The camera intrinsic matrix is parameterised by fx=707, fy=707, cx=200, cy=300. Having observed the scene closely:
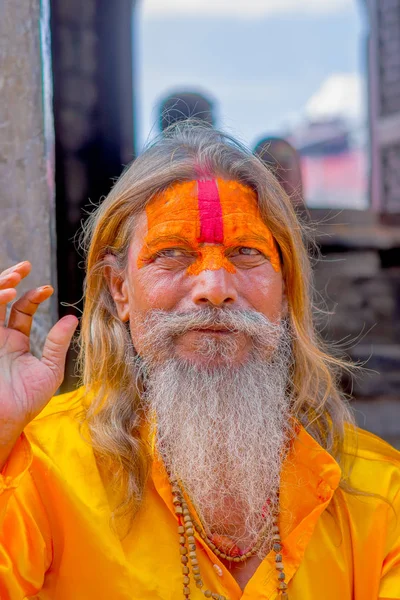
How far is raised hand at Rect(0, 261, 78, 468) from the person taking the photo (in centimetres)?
176

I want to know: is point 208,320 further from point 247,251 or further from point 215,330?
point 247,251

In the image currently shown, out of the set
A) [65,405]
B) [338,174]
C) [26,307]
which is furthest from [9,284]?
[338,174]

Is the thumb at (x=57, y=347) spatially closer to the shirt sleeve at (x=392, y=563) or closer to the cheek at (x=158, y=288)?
the cheek at (x=158, y=288)

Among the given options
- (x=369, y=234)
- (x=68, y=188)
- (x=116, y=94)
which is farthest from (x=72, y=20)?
(x=369, y=234)

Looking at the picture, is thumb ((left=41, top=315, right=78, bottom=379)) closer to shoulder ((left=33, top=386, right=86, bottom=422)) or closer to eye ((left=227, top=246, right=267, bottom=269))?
shoulder ((left=33, top=386, right=86, bottom=422))

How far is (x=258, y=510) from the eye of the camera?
210 centimetres

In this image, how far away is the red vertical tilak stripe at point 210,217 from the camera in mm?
2145

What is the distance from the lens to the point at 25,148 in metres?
2.53

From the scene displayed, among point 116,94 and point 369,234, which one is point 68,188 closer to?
point 116,94

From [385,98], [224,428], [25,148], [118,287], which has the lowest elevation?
[224,428]

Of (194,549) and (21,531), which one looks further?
(194,549)

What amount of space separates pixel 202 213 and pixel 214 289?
0.26m

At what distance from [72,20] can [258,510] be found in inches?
173

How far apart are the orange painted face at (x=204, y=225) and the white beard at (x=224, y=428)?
0.65ft
